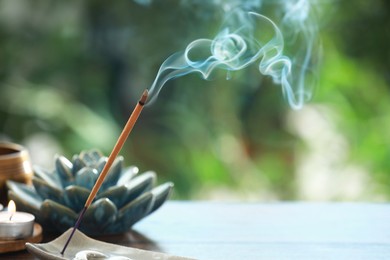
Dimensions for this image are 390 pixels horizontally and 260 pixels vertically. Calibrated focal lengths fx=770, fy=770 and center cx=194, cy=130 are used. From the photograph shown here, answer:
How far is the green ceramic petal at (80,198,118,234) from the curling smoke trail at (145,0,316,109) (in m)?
0.17

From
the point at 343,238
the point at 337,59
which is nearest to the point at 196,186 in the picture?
the point at 337,59

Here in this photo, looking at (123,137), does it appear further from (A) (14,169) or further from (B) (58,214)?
(A) (14,169)

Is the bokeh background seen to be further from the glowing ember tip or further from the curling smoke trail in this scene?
the glowing ember tip

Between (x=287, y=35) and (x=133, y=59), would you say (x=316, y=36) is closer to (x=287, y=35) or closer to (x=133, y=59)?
(x=287, y=35)

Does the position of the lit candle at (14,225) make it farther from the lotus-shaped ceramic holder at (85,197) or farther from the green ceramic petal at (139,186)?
the green ceramic petal at (139,186)

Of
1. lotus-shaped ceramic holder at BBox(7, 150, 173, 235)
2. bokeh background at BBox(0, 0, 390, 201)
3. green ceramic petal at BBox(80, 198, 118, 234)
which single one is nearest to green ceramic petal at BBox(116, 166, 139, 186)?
lotus-shaped ceramic holder at BBox(7, 150, 173, 235)

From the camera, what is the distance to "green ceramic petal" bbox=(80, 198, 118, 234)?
1.12m

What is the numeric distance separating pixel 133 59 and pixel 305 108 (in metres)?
0.63

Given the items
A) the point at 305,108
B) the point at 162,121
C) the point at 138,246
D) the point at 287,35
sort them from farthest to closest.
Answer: the point at 162,121
the point at 305,108
the point at 287,35
the point at 138,246

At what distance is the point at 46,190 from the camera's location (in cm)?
117

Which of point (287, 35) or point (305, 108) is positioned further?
point (305, 108)

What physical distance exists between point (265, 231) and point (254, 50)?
439 mm

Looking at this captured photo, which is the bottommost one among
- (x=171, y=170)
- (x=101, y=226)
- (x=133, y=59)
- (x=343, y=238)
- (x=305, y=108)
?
(x=101, y=226)

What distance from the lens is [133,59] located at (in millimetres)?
2719
